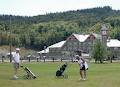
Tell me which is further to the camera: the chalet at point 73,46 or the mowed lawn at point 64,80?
the chalet at point 73,46

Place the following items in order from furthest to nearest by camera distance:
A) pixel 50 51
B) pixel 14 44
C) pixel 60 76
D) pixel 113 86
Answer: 1. pixel 14 44
2. pixel 50 51
3. pixel 60 76
4. pixel 113 86

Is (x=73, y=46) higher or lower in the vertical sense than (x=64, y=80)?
higher

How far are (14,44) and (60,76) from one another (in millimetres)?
159699

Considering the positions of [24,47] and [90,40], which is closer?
[90,40]

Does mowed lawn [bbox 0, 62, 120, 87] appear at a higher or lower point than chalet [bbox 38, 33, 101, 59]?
lower

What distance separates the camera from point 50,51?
552 feet

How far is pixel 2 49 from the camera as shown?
17200cm

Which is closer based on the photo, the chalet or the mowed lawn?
the mowed lawn

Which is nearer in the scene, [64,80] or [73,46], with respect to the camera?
[64,80]

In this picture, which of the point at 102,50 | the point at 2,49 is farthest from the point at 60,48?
the point at 102,50

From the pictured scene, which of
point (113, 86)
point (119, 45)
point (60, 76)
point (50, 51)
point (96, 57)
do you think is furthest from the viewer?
point (50, 51)

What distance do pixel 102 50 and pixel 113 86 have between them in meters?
65.2

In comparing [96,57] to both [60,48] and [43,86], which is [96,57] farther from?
[60,48]

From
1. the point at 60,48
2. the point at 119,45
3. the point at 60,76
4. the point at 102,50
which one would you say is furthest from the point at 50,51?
the point at 60,76
